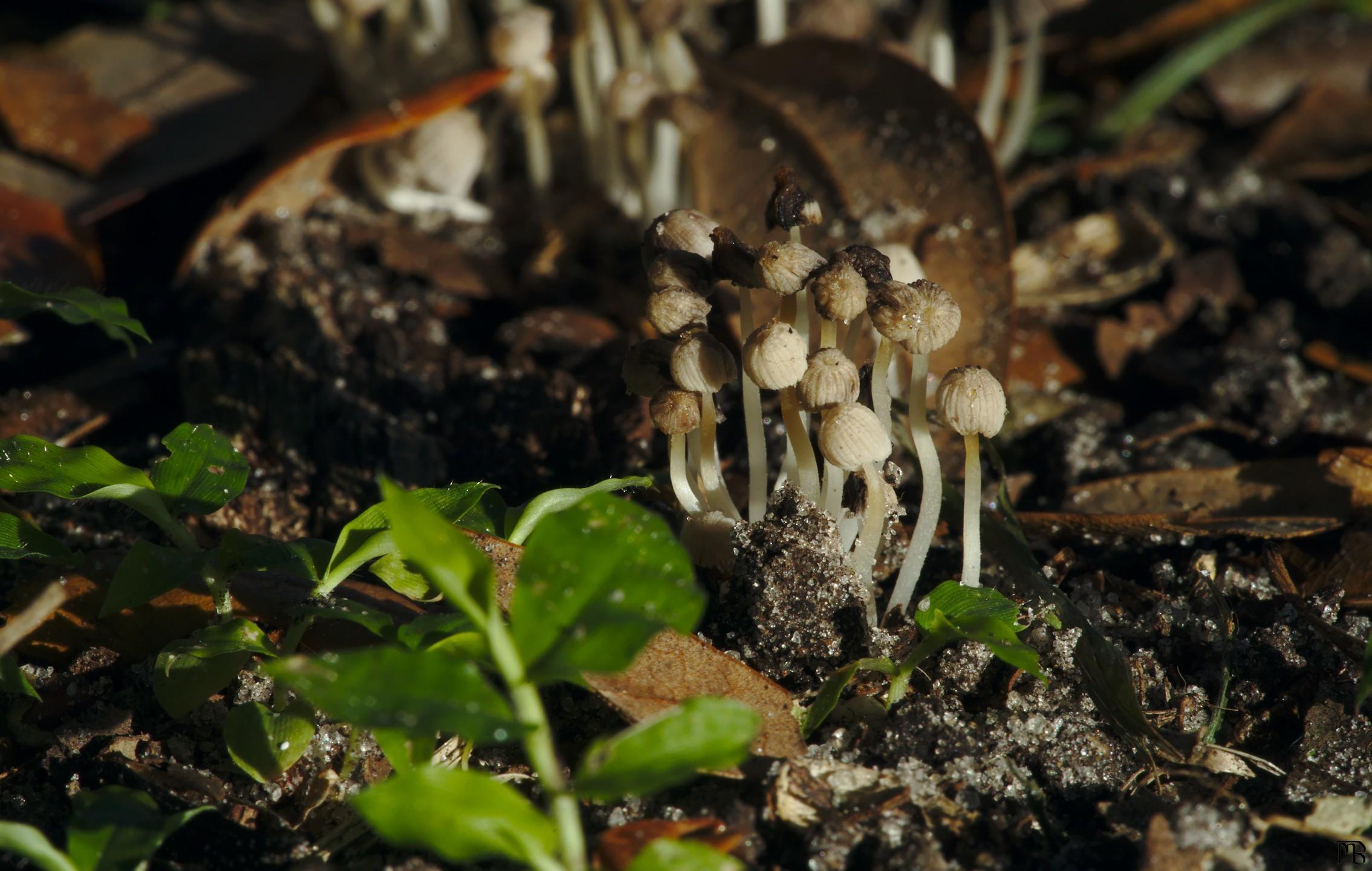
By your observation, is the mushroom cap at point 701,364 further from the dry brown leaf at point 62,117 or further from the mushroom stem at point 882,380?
the dry brown leaf at point 62,117

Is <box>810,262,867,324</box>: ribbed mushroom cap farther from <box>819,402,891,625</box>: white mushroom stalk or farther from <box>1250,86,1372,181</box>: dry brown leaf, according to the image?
<box>1250,86,1372,181</box>: dry brown leaf

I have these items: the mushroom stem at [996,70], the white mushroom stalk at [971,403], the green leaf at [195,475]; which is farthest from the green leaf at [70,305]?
the mushroom stem at [996,70]

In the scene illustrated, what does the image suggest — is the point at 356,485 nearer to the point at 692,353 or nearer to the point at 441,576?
the point at 692,353

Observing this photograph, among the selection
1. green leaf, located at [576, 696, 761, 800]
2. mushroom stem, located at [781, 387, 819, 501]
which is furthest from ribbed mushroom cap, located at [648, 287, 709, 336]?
green leaf, located at [576, 696, 761, 800]

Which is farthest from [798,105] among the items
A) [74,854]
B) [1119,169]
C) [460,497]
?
[74,854]

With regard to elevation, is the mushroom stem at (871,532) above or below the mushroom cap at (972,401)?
below

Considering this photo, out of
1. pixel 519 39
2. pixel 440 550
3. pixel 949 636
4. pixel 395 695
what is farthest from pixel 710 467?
pixel 519 39

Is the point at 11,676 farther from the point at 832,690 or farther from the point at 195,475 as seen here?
the point at 832,690
